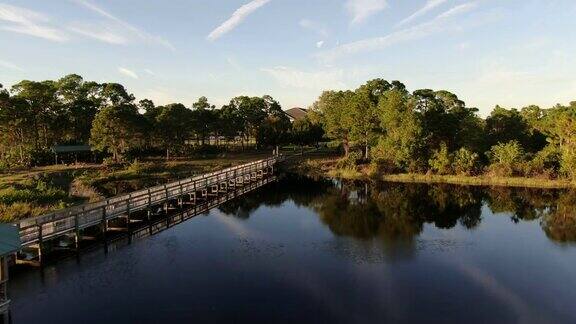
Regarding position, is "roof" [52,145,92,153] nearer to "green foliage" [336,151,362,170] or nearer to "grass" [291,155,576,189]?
"grass" [291,155,576,189]

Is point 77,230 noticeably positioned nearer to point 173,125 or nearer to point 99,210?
point 99,210

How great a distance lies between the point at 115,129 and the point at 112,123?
1.17 metres

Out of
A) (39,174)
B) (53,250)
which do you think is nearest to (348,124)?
(39,174)

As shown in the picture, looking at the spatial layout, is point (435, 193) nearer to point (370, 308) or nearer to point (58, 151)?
point (370, 308)

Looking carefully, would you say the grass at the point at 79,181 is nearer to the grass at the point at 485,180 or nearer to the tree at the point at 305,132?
the tree at the point at 305,132

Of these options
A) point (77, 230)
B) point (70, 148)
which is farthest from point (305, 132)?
point (77, 230)

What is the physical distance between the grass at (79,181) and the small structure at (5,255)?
13990 millimetres

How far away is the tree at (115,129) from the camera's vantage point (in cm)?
6506

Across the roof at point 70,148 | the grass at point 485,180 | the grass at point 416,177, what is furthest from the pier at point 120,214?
the roof at point 70,148

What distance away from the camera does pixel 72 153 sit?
68750mm

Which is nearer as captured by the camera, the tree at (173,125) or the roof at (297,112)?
the tree at (173,125)

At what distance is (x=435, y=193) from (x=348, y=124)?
76.9 feet

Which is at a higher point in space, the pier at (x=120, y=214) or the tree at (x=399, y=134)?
the tree at (x=399, y=134)

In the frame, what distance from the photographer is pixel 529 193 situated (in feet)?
165
